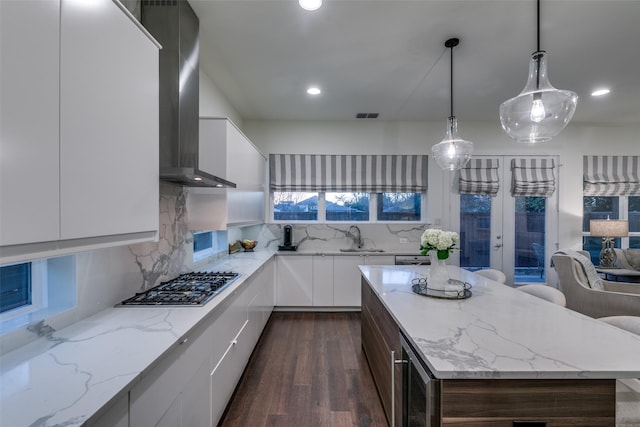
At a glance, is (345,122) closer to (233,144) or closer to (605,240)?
(233,144)

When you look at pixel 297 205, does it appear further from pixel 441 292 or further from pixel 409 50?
pixel 441 292

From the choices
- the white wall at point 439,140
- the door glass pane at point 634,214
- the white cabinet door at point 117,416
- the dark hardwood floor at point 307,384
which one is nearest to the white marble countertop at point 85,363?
the white cabinet door at point 117,416

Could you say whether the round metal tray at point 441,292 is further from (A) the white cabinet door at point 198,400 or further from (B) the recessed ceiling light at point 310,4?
(B) the recessed ceiling light at point 310,4

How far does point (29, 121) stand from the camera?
798 mm

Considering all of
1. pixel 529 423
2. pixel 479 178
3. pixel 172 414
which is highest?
pixel 479 178

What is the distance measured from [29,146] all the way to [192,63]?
61.2 inches

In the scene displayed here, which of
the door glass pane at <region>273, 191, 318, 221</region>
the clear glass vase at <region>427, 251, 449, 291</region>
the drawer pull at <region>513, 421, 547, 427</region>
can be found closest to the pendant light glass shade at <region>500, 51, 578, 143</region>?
the clear glass vase at <region>427, 251, 449, 291</region>

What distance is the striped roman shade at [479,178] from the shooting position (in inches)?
174

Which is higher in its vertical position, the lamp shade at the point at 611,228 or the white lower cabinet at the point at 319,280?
the lamp shade at the point at 611,228

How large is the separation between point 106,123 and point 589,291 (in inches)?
164

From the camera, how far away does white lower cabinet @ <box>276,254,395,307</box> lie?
162 inches

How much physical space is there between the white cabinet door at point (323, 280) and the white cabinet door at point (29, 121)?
11.2ft

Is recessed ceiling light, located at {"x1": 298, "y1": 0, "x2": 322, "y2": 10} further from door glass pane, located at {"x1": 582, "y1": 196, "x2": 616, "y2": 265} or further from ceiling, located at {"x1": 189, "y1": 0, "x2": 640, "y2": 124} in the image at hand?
door glass pane, located at {"x1": 582, "y1": 196, "x2": 616, "y2": 265}

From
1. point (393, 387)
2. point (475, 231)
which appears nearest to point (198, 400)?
point (393, 387)
